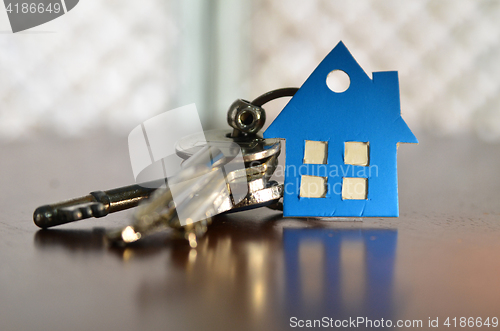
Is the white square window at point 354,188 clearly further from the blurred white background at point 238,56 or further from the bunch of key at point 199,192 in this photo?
the blurred white background at point 238,56

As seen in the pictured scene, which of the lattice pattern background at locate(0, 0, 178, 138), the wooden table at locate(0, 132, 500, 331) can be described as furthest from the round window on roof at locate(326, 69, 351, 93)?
the wooden table at locate(0, 132, 500, 331)

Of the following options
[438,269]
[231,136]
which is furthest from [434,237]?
[231,136]

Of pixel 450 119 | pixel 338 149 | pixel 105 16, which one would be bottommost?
pixel 450 119

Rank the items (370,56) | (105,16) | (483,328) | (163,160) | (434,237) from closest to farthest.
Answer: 1. (483,328)
2. (434,237)
3. (163,160)
4. (105,16)
5. (370,56)

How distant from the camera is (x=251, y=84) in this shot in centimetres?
145

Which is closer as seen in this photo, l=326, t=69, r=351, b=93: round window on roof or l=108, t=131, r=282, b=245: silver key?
l=108, t=131, r=282, b=245: silver key

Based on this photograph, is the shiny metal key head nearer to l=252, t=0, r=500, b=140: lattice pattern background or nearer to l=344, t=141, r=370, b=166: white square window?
l=344, t=141, r=370, b=166: white square window

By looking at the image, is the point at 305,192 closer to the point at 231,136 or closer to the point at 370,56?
the point at 231,136

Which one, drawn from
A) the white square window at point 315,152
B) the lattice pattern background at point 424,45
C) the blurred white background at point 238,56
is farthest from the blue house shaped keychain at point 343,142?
the lattice pattern background at point 424,45

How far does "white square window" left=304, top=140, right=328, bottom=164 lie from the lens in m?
0.39

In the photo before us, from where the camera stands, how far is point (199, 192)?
1.13 feet

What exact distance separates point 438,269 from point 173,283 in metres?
0.17

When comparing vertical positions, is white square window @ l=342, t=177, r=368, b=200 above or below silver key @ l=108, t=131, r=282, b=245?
below

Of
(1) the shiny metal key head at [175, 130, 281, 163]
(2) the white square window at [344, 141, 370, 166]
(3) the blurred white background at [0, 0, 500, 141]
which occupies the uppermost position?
(3) the blurred white background at [0, 0, 500, 141]
